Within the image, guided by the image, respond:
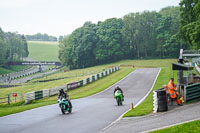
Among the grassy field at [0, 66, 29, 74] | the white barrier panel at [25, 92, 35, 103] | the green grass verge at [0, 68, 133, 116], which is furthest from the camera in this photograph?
the grassy field at [0, 66, 29, 74]

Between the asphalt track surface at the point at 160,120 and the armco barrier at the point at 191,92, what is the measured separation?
4.14 ft

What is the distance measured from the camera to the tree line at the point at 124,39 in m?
93.6

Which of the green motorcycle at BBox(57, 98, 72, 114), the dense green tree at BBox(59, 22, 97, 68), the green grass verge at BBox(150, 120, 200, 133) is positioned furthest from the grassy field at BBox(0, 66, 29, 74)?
the green grass verge at BBox(150, 120, 200, 133)

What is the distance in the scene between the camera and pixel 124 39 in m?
96.9

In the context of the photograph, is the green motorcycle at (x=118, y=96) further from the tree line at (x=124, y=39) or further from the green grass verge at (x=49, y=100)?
the tree line at (x=124, y=39)

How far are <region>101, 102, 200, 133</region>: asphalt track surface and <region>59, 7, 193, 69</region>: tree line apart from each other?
261ft

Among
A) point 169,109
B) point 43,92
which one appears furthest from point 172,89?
point 43,92

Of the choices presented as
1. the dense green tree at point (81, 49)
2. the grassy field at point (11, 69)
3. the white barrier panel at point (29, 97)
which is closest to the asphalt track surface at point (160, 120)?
the white barrier panel at point (29, 97)

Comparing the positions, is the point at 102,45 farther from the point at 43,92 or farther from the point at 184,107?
the point at 184,107

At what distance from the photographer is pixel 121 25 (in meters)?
101

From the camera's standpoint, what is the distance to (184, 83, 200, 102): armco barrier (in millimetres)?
15172

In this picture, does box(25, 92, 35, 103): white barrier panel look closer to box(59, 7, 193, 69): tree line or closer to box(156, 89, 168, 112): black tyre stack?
box(156, 89, 168, 112): black tyre stack

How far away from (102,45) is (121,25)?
12.4m

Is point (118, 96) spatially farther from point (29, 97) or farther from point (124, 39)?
point (124, 39)
